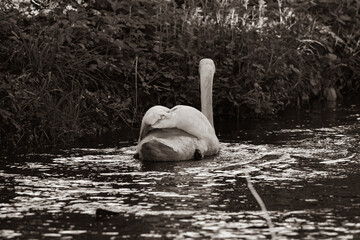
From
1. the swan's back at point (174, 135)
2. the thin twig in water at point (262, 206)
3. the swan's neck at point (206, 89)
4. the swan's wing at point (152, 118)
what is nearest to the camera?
the thin twig in water at point (262, 206)

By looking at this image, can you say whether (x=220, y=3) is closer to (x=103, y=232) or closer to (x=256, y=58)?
(x=256, y=58)

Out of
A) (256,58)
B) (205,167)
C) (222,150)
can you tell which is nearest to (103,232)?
(205,167)

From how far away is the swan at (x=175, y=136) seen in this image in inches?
413

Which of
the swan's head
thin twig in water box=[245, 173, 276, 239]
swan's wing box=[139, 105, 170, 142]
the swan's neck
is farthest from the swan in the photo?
the swan's head

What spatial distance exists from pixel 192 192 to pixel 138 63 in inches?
205

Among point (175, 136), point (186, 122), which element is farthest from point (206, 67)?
point (175, 136)

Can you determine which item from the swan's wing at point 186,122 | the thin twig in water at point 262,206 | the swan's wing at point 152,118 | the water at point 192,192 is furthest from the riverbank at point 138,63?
the thin twig in water at point 262,206

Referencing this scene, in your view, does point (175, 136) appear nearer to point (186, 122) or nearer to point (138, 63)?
point (186, 122)

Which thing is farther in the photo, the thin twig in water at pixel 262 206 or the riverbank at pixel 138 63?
the riverbank at pixel 138 63

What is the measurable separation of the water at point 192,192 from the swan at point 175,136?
0.14 meters

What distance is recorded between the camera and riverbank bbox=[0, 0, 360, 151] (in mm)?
12297

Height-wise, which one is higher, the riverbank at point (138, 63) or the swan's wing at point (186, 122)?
the riverbank at point (138, 63)

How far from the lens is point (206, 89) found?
12.1 metres

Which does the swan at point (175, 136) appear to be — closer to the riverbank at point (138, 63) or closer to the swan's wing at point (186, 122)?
the swan's wing at point (186, 122)
